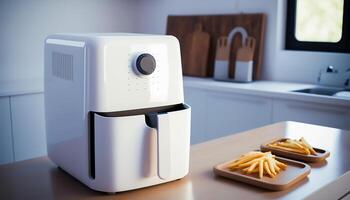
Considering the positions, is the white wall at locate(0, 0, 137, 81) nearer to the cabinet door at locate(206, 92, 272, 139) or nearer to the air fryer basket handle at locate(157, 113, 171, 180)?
the cabinet door at locate(206, 92, 272, 139)

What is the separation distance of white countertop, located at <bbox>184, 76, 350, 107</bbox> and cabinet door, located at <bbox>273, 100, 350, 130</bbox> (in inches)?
1.4

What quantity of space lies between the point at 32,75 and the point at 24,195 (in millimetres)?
2318

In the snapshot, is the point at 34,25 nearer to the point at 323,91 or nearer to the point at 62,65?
the point at 323,91

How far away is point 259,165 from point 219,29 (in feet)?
7.35

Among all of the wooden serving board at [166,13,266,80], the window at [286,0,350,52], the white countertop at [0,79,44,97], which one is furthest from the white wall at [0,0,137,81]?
the window at [286,0,350,52]

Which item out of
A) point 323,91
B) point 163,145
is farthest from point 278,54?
point 163,145

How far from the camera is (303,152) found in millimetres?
1121

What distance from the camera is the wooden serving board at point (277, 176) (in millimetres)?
906

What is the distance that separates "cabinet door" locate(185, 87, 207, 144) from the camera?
2.79 metres

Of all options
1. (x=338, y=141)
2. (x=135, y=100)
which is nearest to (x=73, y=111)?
(x=135, y=100)

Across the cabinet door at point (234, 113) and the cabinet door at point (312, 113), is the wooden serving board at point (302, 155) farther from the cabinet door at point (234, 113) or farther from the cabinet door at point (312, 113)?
the cabinet door at point (234, 113)

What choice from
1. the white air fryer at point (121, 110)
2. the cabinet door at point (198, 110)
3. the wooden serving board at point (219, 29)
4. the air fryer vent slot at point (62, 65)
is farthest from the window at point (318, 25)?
the air fryer vent slot at point (62, 65)

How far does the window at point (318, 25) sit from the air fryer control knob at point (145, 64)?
2.10m

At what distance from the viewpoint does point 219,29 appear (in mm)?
3102
